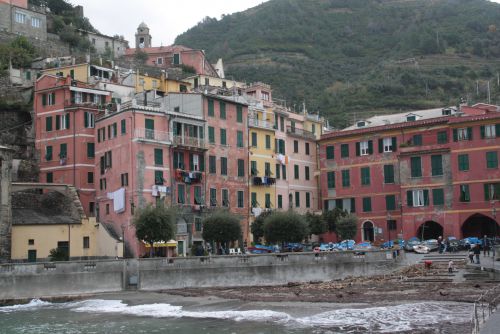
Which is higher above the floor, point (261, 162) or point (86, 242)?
point (261, 162)

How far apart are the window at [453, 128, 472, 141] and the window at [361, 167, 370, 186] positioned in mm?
9995

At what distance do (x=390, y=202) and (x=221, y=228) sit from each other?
21892mm

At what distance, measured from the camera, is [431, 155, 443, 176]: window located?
220 feet

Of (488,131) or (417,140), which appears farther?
(417,140)

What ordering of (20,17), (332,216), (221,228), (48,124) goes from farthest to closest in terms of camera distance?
(20,17) → (332,216) → (48,124) → (221,228)

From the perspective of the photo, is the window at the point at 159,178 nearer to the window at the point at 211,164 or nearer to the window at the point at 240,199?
the window at the point at 211,164

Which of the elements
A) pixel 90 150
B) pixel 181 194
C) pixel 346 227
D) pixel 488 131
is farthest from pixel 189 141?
pixel 488 131

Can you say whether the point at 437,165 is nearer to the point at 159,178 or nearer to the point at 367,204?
the point at 367,204

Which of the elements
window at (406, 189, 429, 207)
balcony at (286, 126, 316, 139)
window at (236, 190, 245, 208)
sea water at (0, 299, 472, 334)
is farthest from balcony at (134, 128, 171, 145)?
window at (406, 189, 429, 207)

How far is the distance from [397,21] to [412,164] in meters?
116

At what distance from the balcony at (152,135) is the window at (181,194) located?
395cm

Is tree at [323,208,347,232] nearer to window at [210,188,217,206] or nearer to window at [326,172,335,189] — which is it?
window at [326,172,335,189]

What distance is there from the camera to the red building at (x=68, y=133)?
64750 millimetres

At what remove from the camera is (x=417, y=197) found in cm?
6781
